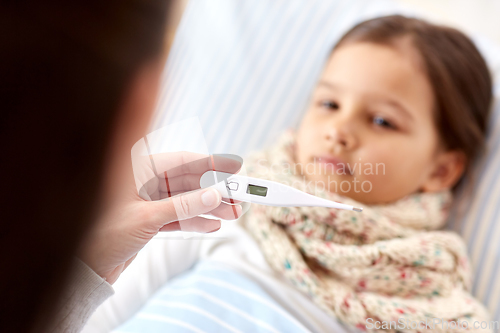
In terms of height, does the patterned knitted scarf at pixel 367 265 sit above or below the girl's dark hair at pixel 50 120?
below

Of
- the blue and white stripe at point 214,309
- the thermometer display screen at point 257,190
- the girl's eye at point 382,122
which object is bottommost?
the blue and white stripe at point 214,309

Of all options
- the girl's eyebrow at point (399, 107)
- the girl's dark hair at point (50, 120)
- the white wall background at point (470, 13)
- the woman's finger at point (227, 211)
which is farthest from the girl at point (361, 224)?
the white wall background at point (470, 13)

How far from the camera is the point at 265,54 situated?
3.20 ft

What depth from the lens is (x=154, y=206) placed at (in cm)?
32

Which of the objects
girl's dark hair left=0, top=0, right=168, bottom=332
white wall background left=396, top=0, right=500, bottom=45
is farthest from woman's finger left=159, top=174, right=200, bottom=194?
white wall background left=396, top=0, right=500, bottom=45

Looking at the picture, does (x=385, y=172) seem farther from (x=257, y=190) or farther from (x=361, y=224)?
(x=257, y=190)

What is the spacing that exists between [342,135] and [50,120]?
1.70 feet

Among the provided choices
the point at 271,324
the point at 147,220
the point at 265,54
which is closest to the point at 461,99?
the point at 265,54

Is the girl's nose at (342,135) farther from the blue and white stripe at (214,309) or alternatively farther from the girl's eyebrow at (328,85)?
the blue and white stripe at (214,309)

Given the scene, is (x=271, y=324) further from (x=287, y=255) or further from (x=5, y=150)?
(x=5, y=150)

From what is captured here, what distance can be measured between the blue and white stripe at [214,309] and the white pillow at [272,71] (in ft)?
1.01

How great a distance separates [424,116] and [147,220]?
60cm

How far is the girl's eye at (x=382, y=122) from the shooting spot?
0.67 metres

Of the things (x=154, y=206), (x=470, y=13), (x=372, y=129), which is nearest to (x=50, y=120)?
(x=154, y=206)
